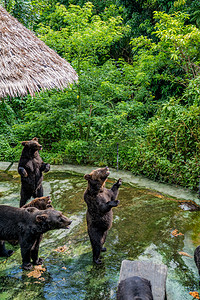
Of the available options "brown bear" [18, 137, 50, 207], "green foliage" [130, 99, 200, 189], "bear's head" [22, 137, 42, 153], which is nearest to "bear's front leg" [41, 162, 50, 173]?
"brown bear" [18, 137, 50, 207]

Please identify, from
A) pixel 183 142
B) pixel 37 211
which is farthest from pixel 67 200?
pixel 183 142

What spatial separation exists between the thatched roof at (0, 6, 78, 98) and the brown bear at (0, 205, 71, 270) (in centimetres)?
205

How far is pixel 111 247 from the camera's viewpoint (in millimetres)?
4395

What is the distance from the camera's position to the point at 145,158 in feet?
25.8

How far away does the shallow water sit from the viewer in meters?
3.50

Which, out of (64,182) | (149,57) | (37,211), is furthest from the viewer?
(149,57)

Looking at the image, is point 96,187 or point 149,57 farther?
point 149,57

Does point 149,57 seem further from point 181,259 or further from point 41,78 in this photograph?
point 181,259

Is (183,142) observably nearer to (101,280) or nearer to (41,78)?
(41,78)

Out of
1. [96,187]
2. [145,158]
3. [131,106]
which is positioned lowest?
[145,158]

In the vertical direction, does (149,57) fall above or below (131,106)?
above

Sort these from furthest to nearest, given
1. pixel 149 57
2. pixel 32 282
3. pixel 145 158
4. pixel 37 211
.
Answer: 1. pixel 149 57
2. pixel 145 158
3. pixel 37 211
4. pixel 32 282

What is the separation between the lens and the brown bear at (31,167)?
511cm

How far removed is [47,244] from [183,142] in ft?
14.9
